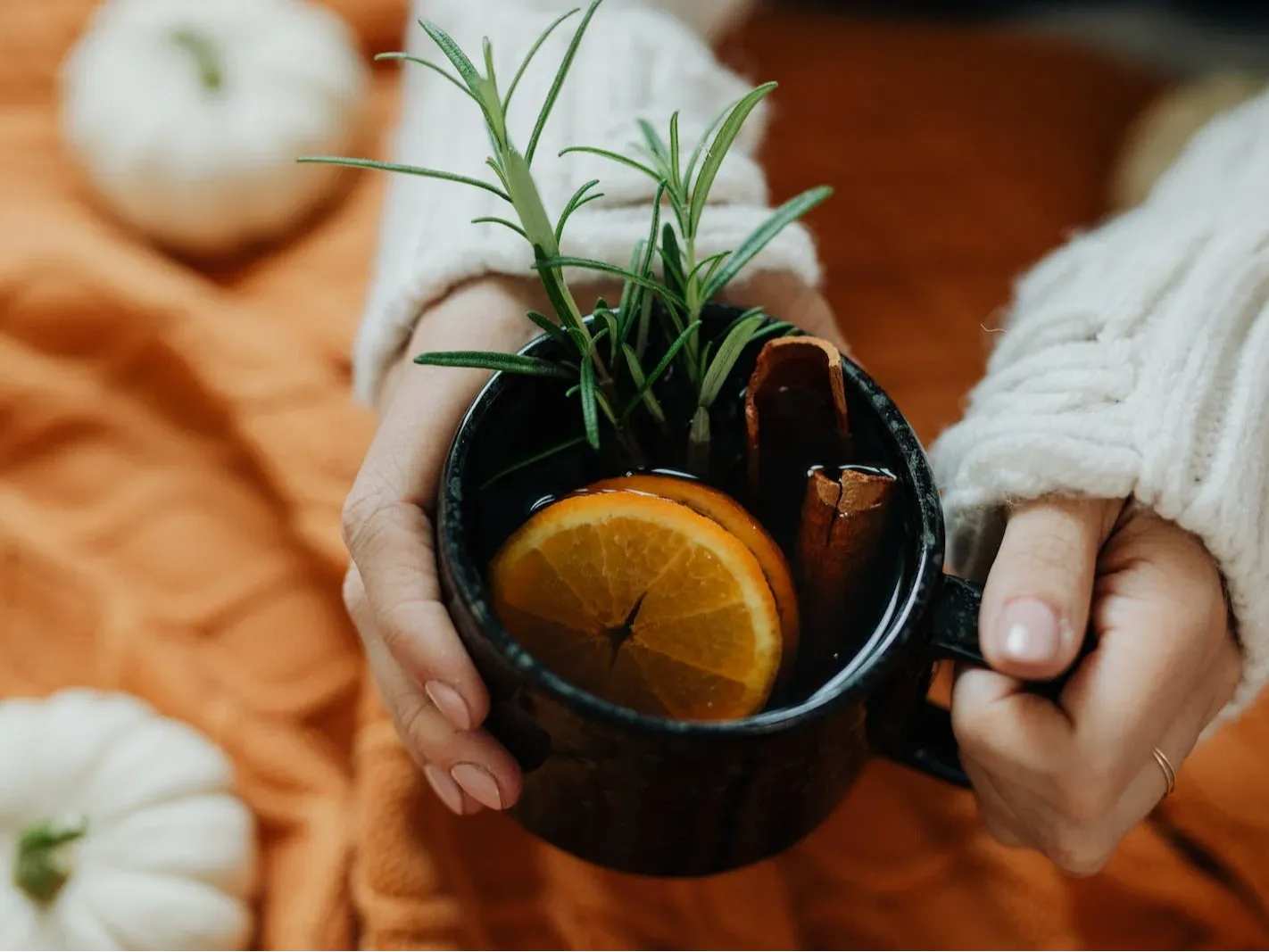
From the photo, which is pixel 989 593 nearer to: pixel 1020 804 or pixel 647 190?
pixel 1020 804

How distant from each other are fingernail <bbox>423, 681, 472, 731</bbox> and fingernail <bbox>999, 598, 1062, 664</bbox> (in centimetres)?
19

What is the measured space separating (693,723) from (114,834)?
1.11 feet

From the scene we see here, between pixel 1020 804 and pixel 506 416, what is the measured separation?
0.27 meters

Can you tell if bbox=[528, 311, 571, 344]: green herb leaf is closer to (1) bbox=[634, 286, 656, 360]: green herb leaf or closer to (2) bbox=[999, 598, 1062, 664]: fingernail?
(1) bbox=[634, 286, 656, 360]: green herb leaf

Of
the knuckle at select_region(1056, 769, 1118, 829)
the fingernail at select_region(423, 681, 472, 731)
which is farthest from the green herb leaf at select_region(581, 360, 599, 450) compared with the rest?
the knuckle at select_region(1056, 769, 1118, 829)

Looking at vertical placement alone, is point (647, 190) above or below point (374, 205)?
above

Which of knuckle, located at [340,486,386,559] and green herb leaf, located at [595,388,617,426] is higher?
green herb leaf, located at [595,388,617,426]

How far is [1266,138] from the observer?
0.58 meters

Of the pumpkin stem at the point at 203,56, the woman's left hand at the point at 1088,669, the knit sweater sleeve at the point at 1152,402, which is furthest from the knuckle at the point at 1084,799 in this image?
the pumpkin stem at the point at 203,56

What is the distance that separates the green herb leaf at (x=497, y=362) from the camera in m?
0.38

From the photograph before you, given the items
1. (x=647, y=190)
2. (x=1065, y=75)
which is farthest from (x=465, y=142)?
(x=1065, y=75)

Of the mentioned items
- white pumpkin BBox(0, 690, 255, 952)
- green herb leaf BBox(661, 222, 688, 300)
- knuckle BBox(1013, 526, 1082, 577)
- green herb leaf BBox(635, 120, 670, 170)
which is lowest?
white pumpkin BBox(0, 690, 255, 952)

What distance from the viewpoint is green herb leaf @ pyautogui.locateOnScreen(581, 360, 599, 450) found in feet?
1.21

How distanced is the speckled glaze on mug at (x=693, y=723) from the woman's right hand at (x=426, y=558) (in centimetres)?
1
